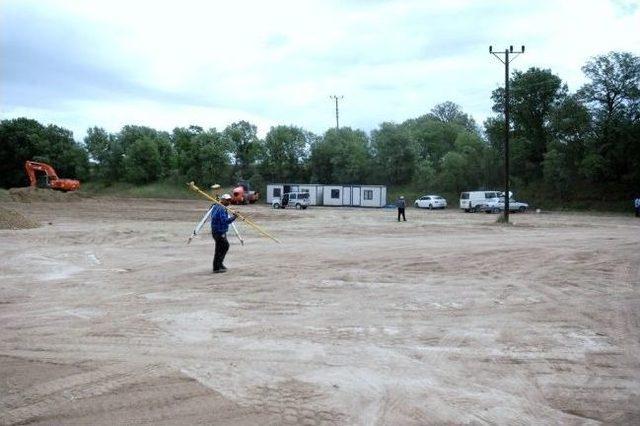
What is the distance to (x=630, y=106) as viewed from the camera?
153 ft

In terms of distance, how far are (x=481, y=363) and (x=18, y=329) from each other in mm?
6000

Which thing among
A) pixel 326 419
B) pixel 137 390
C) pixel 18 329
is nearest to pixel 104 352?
pixel 137 390

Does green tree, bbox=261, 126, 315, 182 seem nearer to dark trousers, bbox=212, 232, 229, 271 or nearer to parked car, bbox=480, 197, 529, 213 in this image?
parked car, bbox=480, 197, 529, 213

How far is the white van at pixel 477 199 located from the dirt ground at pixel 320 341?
33949mm

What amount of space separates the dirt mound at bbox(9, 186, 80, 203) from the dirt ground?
33.7 metres

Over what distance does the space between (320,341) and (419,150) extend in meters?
60.0

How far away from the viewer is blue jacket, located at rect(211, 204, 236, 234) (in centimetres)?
1235

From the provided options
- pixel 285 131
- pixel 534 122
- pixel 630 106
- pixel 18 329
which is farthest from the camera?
pixel 285 131

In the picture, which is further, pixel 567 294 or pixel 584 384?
pixel 567 294

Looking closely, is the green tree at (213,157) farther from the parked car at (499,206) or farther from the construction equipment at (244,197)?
the parked car at (499,206)

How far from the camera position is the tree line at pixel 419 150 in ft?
154

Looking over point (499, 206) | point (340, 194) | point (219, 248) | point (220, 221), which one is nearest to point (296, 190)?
point (340, 194)

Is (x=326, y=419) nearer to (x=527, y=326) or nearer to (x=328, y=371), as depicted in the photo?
(x=328, y=371)

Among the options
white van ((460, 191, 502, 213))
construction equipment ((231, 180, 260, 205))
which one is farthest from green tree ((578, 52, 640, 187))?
construction equipment ((231, 180, 260, 205))
